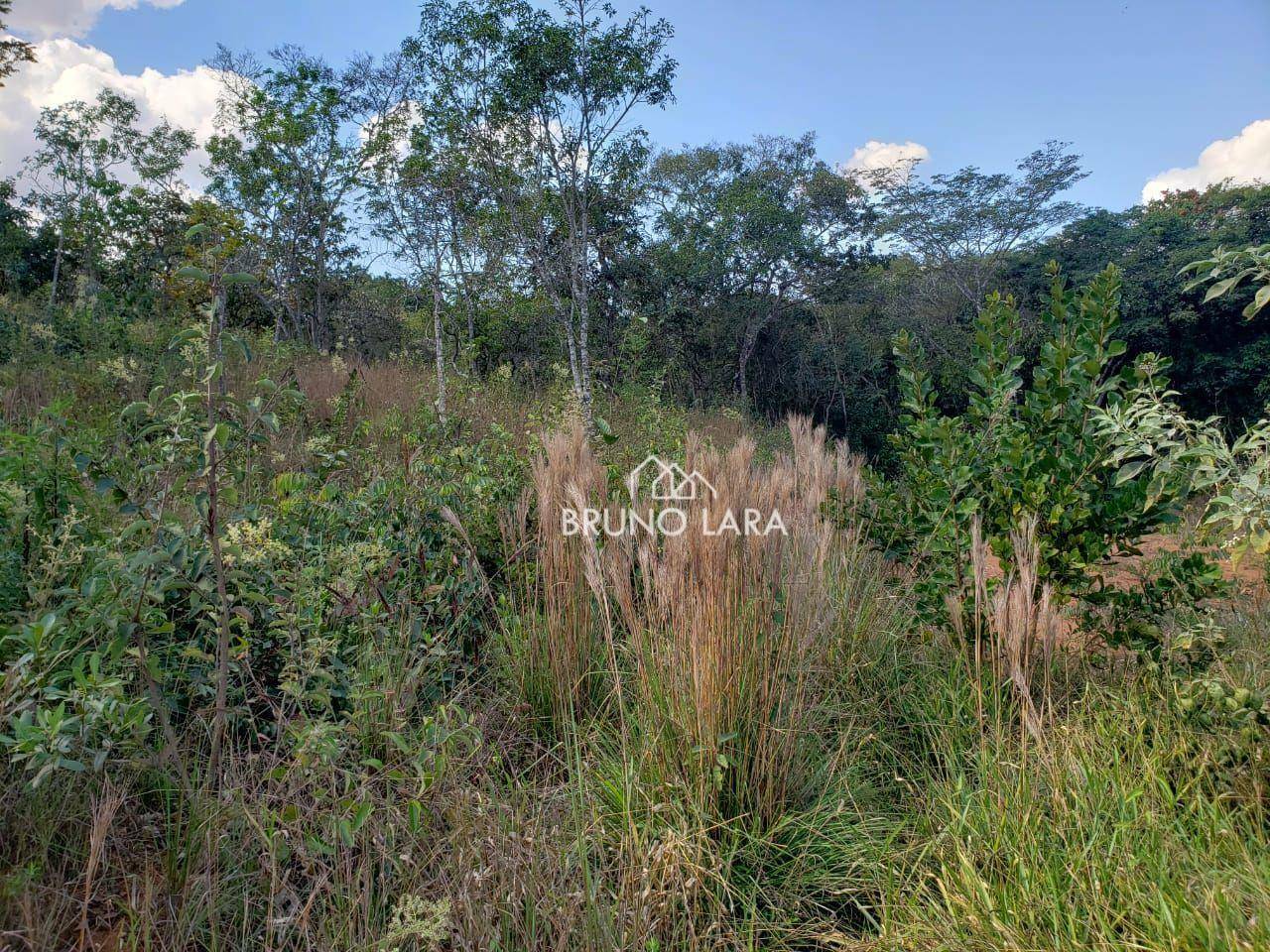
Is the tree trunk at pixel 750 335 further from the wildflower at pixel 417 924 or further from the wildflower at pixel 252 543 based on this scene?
the wildflower at pixel 417 924

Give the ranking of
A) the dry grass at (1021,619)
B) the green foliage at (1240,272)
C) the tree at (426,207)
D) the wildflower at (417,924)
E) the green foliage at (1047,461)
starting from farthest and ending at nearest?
the tree at (426,207), the green foliage at (1047,461), the dry grass at (1021,619), the green foliage at (1240,272), the wildflower at (417,924)

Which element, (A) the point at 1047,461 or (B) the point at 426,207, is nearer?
(A) the point at 1047,461

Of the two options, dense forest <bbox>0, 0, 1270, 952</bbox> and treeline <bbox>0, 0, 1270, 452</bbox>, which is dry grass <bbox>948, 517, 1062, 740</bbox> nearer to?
dense forest <bbox>0, 0, 1270, 952</bbox>

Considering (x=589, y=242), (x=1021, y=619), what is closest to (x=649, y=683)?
(x=1021, y=619)

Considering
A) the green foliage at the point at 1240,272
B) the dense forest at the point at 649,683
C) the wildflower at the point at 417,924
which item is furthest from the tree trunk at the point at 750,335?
the wildflower at the point at 417,924

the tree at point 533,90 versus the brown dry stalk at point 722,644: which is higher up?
the tree at point 533,90

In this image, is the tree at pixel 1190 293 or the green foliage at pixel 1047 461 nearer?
the green foliage at pixel 1047 461

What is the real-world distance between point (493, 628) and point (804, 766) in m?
1.43

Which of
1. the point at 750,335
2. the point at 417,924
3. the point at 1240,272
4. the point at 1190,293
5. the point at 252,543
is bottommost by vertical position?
the point at 417,924

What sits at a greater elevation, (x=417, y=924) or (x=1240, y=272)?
(x=1240, y=272)

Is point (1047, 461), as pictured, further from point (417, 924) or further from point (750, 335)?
point (750, 335)

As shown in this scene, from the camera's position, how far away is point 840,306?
18172 mm

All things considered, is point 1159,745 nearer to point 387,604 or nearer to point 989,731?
point 989,731

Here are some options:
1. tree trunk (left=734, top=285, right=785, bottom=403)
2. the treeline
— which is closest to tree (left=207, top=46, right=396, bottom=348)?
the treeline
